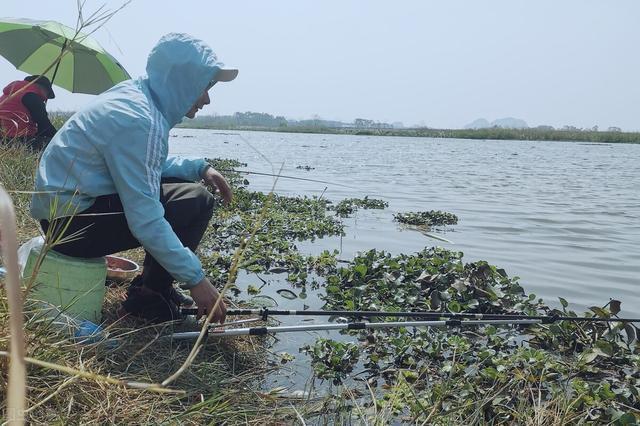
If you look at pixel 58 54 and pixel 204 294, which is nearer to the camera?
pixel 204 294

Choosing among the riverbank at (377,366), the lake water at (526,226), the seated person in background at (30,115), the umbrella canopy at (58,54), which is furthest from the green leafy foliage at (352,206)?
the seated person in background at (30,115)

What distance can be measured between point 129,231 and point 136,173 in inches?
19.2

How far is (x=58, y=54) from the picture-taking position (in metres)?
7.14

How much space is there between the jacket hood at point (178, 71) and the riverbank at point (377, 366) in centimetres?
76

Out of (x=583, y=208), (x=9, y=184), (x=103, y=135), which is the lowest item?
(x=583, y=208)

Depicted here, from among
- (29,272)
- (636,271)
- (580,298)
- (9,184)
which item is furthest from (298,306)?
(636,271)

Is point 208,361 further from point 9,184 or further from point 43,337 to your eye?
point 9,184

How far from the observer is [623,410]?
298 centimetres

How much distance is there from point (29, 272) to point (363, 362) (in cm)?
201

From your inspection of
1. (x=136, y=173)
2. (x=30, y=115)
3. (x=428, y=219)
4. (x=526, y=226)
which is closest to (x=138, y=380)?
(x=136, y=173)

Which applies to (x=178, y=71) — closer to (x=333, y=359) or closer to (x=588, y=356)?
(x=333, y=359)

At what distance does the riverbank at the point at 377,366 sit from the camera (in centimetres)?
237

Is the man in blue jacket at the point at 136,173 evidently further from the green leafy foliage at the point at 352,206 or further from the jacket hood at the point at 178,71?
the green leafy foliage at the point at 352,206

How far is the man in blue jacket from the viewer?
2738 millimetres
